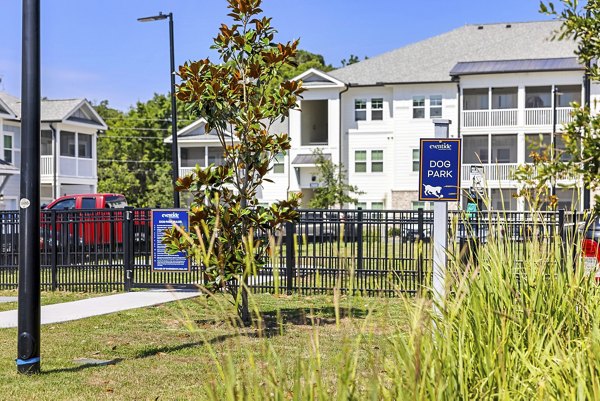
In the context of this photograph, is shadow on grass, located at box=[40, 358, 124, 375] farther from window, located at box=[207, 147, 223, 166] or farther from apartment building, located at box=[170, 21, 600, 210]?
window, located at box=[207, 147, 223, 166]

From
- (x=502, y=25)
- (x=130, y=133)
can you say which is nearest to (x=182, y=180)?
(x=502, y=25)

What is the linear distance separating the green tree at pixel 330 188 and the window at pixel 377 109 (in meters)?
4.43

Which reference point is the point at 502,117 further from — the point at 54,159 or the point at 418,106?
the point at 54,159

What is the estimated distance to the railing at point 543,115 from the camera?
46156 mm

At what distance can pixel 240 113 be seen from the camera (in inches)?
446

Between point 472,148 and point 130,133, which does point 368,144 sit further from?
point 130,133

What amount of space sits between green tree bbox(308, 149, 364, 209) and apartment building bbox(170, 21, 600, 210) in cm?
223

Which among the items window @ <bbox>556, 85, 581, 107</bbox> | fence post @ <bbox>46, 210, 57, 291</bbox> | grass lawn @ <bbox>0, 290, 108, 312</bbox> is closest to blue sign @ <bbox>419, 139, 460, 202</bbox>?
grass lawn @ <bbox>0, 290, 108, 312</bbox>

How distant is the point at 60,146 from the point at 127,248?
3514 cm

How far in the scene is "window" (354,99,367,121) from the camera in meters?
49.9

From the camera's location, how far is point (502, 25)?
174 ft

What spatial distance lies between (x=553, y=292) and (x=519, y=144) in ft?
140

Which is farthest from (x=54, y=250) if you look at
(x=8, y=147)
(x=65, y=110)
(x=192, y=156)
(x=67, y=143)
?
(x=192, y=156)

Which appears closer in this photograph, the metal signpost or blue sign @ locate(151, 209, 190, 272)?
the metal signpost
